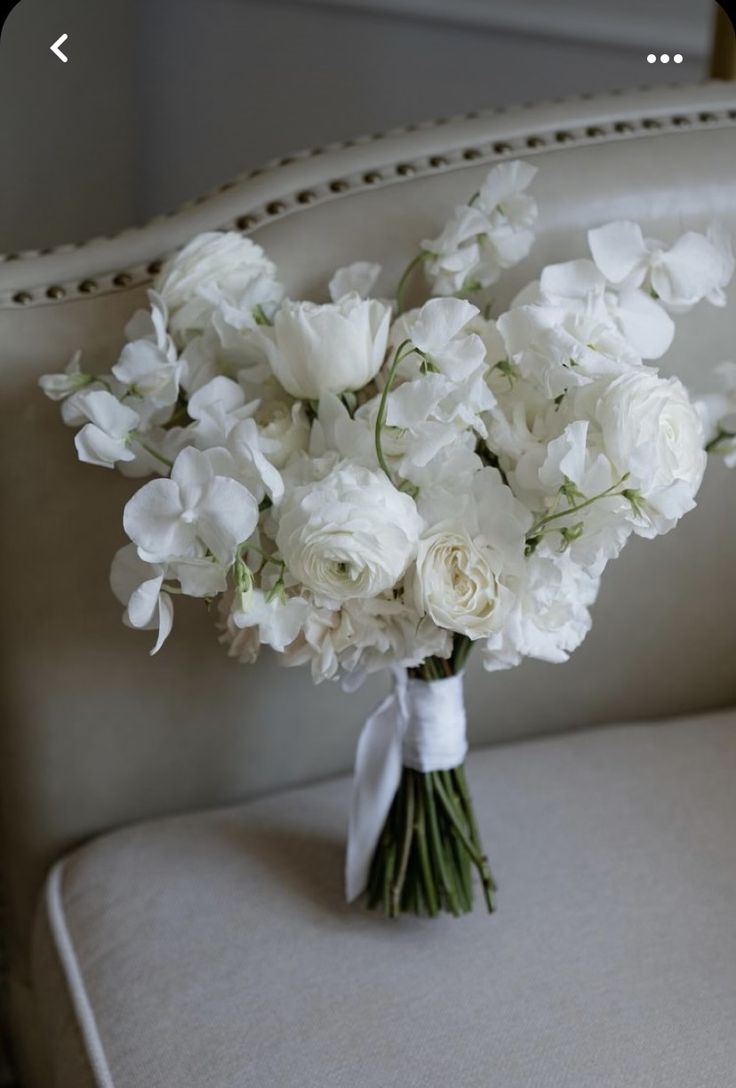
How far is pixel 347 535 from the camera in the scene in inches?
21.1

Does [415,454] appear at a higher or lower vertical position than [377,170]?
lower

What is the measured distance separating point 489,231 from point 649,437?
22 cm

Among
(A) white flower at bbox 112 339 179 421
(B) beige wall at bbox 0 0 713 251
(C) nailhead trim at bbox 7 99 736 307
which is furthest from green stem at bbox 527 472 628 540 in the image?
(B) beige wall at bbox 0 0 713 251

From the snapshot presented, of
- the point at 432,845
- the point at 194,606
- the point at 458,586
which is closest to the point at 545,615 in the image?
the point at 458,586

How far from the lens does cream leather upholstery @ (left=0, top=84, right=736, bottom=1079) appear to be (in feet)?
2.65

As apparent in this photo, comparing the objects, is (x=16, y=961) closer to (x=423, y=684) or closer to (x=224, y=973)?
(x=224, y=973)

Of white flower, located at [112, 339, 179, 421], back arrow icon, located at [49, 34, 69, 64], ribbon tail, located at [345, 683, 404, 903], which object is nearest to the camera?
white flower, located at [112, 339, 179, 421]

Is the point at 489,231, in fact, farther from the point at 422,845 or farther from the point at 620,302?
the point at 422,845

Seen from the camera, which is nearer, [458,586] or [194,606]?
[458,586]

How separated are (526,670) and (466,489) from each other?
16.0 inches

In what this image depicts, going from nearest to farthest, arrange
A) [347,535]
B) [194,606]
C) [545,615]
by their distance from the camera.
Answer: [347,535], [545,615], [194,606]

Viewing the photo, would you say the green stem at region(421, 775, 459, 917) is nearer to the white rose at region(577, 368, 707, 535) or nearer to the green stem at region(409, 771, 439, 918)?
the green stem at region(409, 771, 439, 918)

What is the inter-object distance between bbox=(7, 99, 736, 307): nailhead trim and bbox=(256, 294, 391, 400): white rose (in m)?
0.22

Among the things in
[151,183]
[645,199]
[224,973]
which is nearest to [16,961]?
[224,973]
